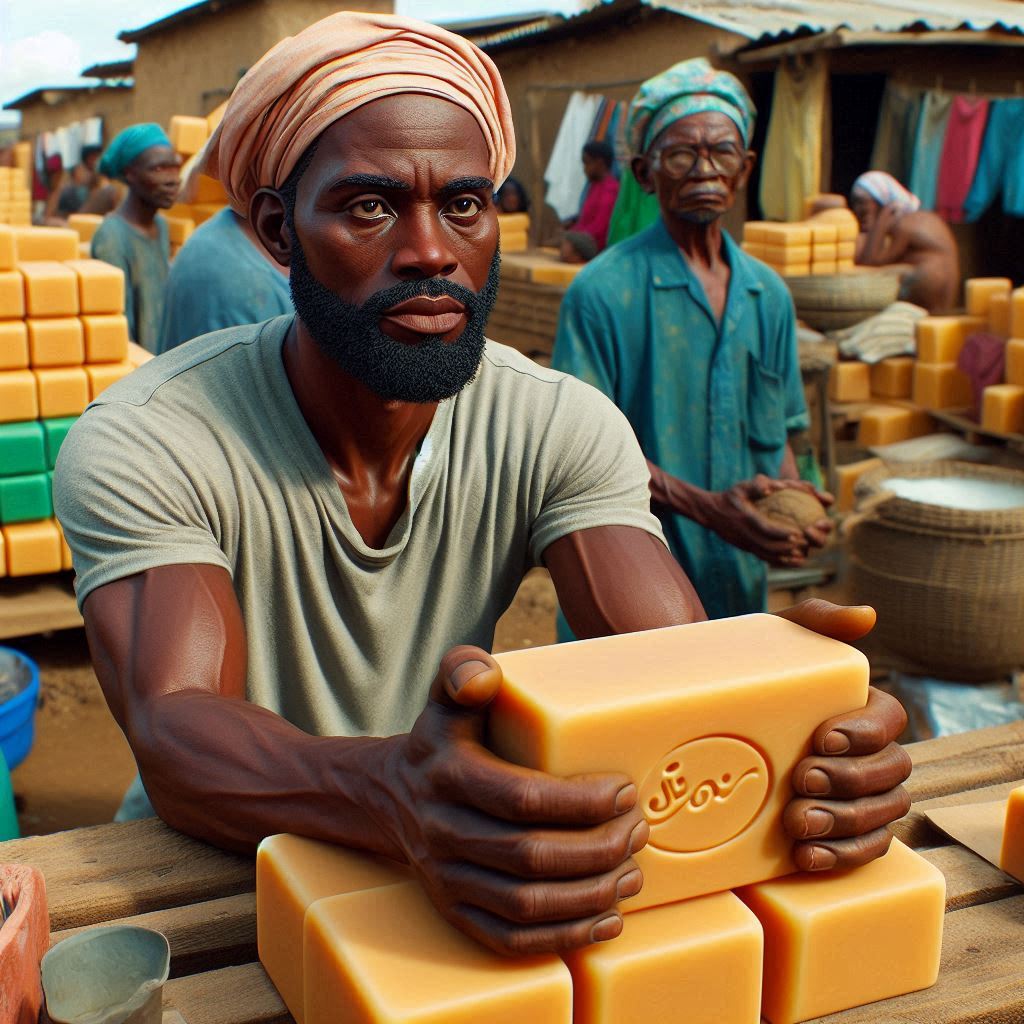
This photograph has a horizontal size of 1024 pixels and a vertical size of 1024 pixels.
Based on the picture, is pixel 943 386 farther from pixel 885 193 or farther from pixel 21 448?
pixel 21 448

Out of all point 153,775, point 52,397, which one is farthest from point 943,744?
point 52,397

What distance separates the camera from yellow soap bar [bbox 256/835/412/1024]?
1339 mm

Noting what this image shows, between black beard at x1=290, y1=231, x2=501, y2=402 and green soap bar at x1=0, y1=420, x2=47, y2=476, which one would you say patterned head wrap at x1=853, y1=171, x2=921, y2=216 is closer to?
green soap bar at x1=0, y1=420, x2=47, y2=476

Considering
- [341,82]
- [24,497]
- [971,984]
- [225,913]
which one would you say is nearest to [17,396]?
[24,497]

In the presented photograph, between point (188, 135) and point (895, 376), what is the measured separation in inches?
202

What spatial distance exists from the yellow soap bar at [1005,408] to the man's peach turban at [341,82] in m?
6.03

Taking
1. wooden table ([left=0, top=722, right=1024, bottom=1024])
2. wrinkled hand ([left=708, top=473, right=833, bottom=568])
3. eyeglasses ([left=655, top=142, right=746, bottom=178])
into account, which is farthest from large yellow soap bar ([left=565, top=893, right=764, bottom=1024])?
eyeglasses ([left=655, top=142, right=746, bottom=178])

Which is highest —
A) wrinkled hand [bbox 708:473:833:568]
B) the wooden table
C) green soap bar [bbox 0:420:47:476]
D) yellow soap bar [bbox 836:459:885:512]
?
the wooden table

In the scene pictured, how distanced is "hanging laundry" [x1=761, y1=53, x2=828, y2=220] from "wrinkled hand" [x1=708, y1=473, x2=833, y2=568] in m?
8.80

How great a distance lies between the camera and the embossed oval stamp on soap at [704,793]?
51.6 inches

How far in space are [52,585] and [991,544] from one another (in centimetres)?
408

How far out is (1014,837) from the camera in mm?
1646

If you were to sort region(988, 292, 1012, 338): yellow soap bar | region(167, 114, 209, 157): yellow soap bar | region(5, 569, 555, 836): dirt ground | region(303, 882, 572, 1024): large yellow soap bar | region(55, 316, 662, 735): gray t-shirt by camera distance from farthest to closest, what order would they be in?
region(167, 114, 209, 157): yellow soap bar < region(988, 292, 1012, 338): yellow soap bar < region(5, 569, 555, 836): dirt ground < region(55, 316, 662, 735): gray t-shirt < region(303, 882, 572, 1024): large yellow soap bar

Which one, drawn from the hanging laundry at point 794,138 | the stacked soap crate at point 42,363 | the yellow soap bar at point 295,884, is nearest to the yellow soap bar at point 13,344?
the stacked soap crate at point 42,363
